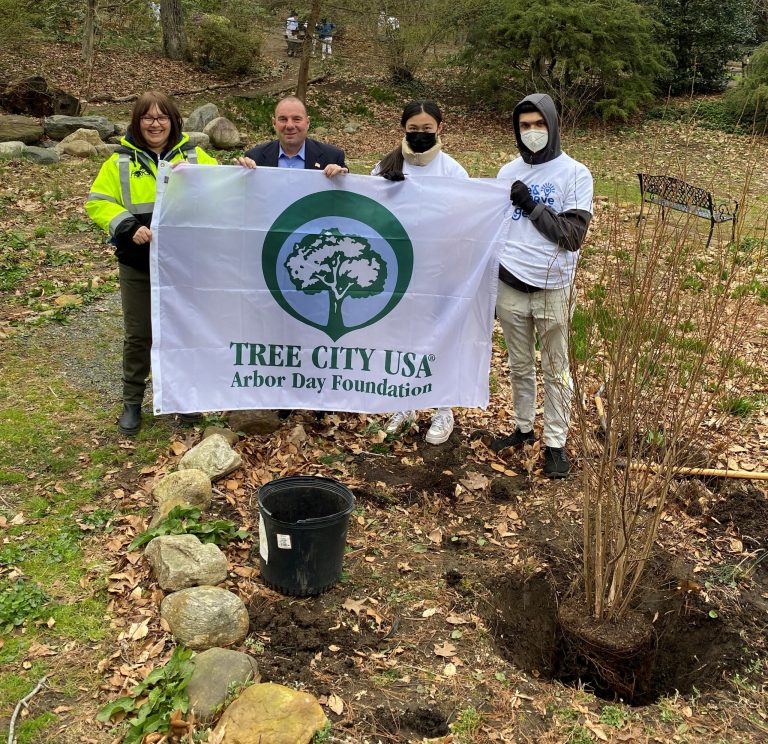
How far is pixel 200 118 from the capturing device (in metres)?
16.5

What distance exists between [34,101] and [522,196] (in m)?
14.7

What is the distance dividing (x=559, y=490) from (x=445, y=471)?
0.81m

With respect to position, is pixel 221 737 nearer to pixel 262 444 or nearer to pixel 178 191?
pixel 262 444

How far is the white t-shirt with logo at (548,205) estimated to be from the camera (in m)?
4.76

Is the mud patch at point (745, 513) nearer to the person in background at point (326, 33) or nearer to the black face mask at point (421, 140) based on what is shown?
→ the black face mask at point (421, 140)

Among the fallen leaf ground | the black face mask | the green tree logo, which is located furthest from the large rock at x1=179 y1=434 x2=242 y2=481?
the black face mask

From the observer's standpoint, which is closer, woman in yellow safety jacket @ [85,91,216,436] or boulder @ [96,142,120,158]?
woman in yellow safety jacket @ [85,91,216,436]

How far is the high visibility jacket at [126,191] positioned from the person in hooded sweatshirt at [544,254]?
7.08ft

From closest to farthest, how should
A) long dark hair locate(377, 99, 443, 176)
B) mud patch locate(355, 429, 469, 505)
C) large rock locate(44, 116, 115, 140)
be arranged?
1. long dark hair locate(377, 99, 443, 176)
2. mud patch locate(355, 429, 469, 505)
3. large rock locate(44, 116, 115, 140)

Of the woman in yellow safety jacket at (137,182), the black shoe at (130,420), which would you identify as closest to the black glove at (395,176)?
the woman in yellow safety jacket at (137,182)

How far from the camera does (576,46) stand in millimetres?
18922

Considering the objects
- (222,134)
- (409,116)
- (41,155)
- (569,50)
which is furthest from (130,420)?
(569,50)

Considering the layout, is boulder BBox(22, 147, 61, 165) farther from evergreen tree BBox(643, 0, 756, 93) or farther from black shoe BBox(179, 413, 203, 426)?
evergreen tree BBox(643, 0, 756, 93)

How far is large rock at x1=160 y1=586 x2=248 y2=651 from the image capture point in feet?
12.2
